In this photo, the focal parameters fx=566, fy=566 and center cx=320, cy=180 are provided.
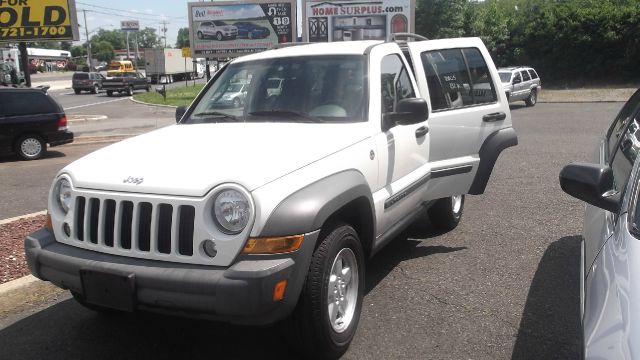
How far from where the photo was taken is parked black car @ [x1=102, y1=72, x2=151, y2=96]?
41.5m

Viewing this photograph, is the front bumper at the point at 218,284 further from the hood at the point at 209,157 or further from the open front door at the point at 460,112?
the open front door at the point at 460,112

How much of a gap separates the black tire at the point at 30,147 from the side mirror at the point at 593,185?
12498 mm

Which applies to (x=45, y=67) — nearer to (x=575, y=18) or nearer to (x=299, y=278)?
(x=575, y=18)

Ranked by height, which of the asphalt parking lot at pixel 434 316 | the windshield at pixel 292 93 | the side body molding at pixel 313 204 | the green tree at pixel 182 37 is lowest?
the asphalt parking lot at pixel 434 316

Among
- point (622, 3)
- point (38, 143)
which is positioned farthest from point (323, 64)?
point (622, 3)

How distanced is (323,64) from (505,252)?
2519 millimetres

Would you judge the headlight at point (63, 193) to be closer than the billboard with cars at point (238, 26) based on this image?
Yes

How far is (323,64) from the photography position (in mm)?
4449

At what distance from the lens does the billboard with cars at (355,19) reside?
23828 millimetres

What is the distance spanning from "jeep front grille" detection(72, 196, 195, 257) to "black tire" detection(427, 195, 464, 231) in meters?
3.39

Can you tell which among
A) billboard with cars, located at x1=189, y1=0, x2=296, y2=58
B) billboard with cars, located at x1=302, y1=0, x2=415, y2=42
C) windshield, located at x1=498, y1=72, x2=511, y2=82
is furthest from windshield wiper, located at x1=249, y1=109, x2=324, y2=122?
billboard with cars, located at x1=189, y1=0, x2=296, y2=58

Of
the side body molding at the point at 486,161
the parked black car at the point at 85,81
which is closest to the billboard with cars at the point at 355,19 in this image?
the side body molding at the point at 486,161

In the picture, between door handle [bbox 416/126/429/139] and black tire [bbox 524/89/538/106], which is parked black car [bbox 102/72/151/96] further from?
door handle [bbox 416/126/429/139]

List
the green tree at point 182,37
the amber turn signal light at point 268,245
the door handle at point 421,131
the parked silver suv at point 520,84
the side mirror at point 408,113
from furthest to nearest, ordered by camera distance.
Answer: the green tree at point 182,37 < the parked silver suv at point 520,84 < the door handle at point 421,131 < the side mirror at point 408,113 < the amber turn signal light at point 268,245
